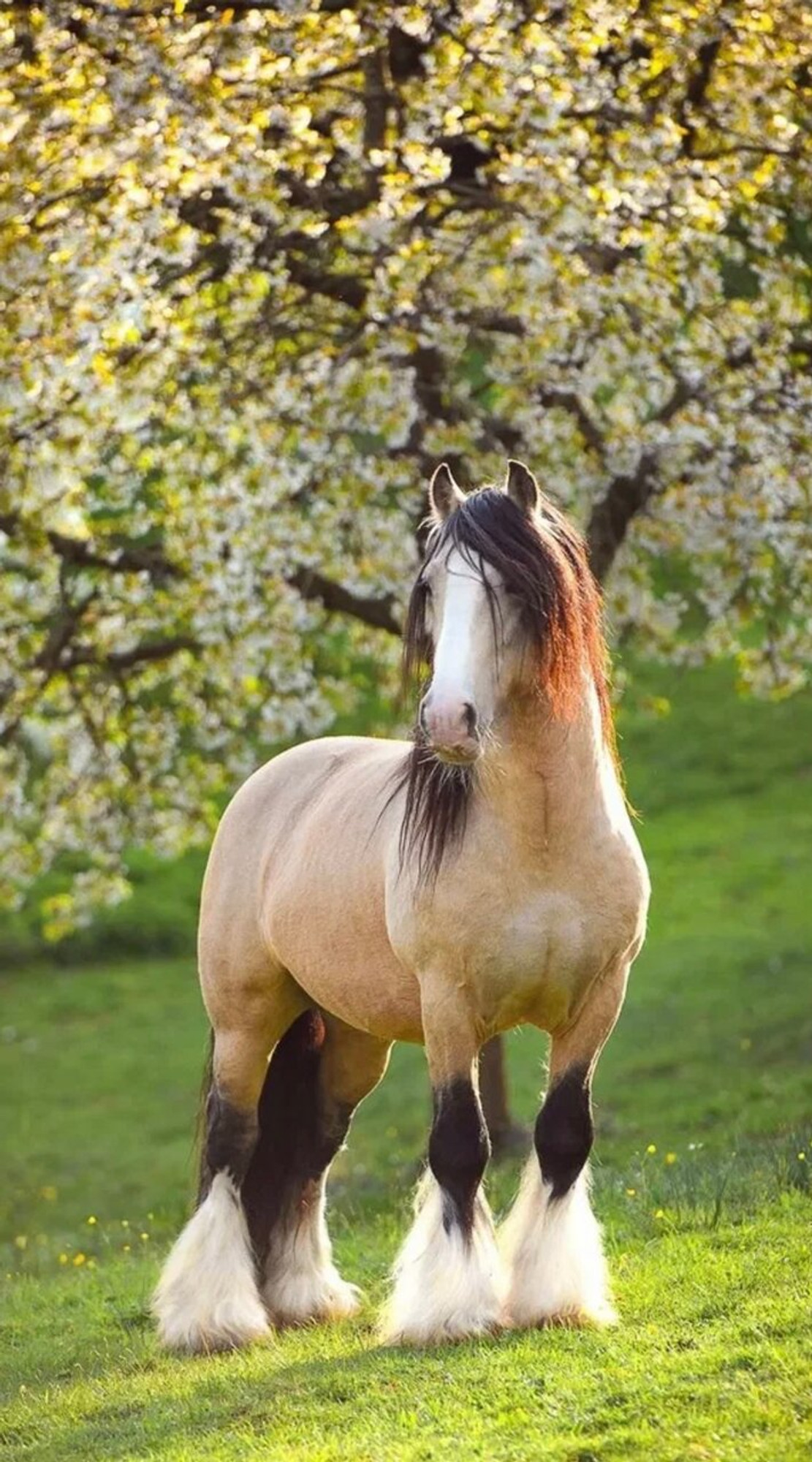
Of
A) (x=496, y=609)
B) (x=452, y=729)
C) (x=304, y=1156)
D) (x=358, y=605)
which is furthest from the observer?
(x=358, y=605)

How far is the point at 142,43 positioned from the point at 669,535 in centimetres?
427

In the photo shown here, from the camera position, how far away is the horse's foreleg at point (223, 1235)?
7309 mm

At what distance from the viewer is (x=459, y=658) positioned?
19.1 ft

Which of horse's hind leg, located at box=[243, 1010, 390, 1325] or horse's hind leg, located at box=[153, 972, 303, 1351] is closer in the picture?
horse's hind leg, located at box=[153, 972, 303, 1351]

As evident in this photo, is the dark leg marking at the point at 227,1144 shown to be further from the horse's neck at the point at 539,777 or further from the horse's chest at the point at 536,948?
the horse's neck at the point at 539,777

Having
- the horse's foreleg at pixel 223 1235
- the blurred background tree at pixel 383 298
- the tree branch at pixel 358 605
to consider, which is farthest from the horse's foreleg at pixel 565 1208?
the tree branch at pixel 358 605

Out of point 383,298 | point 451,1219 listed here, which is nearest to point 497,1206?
point 451,1219

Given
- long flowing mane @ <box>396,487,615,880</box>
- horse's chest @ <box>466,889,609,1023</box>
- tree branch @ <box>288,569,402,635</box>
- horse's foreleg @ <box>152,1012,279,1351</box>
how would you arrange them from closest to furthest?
long flowing mane @ <box>396,487,615,880</box>, horse's chest @ <box>466,889,609,1023</box>, horse's foreleg @ <box>152,1012,279,1351</box>, tree branch @ <box>288,569,402,635</box>

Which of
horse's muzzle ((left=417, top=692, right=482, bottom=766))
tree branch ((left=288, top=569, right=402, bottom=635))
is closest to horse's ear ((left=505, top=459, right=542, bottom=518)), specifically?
horse's muzzle ((left=417, top=692, right=482, bottom=766))

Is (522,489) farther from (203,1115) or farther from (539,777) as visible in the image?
(203,1115)

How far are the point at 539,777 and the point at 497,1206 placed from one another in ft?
13.5

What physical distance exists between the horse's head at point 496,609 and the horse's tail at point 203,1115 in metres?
2.19

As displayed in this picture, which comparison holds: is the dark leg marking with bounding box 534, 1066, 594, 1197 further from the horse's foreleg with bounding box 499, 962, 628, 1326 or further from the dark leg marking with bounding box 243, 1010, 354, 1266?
the dark leg marking with bounding box 243, 1010, 354, 1266

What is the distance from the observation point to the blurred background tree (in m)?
10.9
